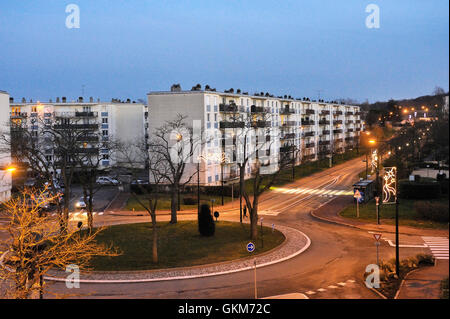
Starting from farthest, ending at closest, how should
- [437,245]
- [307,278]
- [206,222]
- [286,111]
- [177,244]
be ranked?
1. [286,111]
2. [206,222]
3. [177,244]
4. [437,245]
5. [307,278]

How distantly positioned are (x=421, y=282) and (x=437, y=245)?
9180 mm

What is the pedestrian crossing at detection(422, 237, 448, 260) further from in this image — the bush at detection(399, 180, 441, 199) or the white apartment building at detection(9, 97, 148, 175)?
the white apartment building at detection(9, 97, 148, 175)

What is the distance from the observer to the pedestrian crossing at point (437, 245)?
21.3 m

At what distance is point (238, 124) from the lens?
5084 centimetres

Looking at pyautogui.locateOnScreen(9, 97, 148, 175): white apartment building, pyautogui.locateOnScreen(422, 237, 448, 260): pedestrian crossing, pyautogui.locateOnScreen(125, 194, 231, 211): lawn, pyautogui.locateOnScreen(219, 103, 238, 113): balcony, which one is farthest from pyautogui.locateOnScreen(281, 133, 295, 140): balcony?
pyautogui.locateOnScreen(422, 237, 448, 260): pedestrian crossing

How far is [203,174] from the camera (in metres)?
49.6

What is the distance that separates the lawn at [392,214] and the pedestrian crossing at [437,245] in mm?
2729

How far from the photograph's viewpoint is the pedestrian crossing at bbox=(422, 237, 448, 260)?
21336mm

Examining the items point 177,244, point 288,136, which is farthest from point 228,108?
point 177,244

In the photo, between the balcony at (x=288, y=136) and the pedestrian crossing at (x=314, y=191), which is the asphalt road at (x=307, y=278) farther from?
the balcony at (x=288, y=136)

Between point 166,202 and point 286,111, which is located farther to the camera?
point 286,111

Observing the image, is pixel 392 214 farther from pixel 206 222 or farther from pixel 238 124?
pixel 238 124

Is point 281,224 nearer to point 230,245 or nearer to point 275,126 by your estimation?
point 230,245
